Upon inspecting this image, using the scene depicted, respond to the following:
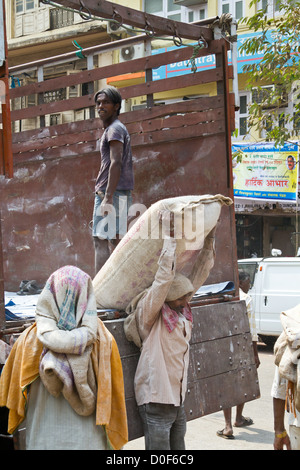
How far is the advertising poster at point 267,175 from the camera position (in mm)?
14594

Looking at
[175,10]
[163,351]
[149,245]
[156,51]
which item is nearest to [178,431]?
[163,351]

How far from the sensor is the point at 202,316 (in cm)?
421

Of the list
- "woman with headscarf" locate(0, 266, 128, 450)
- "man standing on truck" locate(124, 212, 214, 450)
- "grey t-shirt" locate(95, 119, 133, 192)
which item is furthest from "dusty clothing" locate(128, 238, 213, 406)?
"grey t-shirt" locate(95, 119, 133, 192)

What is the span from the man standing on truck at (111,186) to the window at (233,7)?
42.1ft

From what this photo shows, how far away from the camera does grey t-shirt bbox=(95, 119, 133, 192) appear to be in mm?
4602

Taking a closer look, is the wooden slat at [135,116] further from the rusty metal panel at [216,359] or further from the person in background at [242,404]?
the person in background at [242,404]

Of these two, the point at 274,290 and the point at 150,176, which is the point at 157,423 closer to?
the point at 150,176

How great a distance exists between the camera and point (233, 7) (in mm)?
16516

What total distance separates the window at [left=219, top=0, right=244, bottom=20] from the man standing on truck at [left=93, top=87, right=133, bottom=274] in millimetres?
12818

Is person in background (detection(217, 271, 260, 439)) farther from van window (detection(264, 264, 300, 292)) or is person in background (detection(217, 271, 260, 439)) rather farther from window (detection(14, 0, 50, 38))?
window (detection(14, 0, 50, 38))

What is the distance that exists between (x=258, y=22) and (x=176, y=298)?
605 centimetres

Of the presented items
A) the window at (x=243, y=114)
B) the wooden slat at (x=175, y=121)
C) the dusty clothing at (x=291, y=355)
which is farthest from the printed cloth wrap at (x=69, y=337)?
the window at (x=243, y=114)
